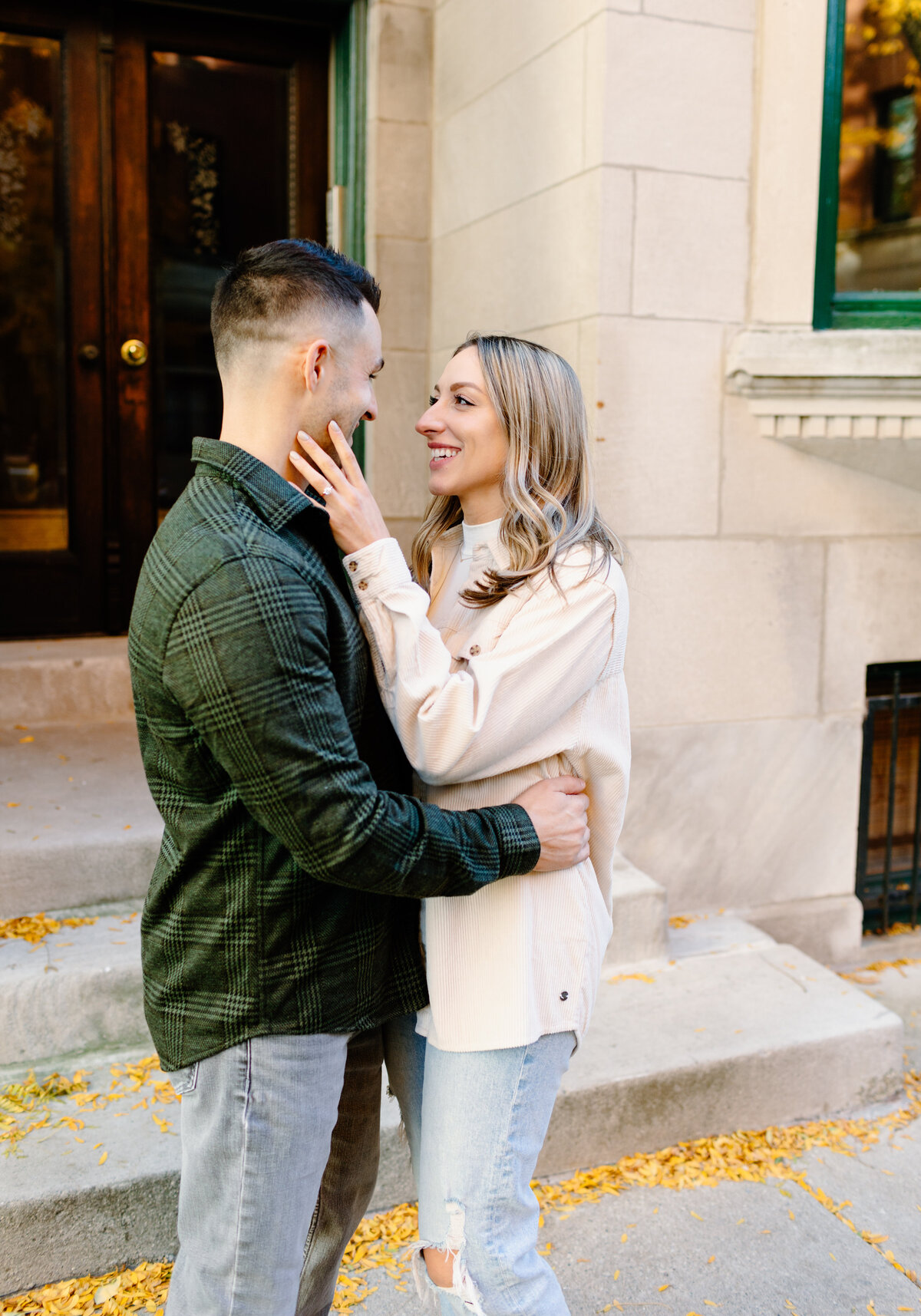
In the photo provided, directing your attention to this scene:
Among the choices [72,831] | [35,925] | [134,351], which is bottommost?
[35,925]

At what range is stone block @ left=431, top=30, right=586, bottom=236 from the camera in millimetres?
3928

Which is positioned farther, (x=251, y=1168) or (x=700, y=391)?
(x=700, y=391)

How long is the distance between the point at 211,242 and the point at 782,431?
2.89 metres

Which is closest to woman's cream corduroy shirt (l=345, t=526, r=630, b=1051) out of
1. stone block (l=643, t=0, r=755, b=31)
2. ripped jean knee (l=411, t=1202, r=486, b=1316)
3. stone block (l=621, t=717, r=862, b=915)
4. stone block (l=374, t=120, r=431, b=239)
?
ripped jean knee (l=411, t=1202, r=486, b=1316)

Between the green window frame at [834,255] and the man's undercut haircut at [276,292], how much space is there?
2796 millimetres

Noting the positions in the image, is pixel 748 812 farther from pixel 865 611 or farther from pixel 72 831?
pixel 72 831

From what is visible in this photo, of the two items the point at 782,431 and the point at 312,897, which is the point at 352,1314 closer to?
the point at 312,897

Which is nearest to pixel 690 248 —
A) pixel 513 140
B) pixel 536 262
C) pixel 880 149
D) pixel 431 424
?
pixel 536 262

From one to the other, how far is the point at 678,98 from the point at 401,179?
149 centimetres

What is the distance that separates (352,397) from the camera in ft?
6.00

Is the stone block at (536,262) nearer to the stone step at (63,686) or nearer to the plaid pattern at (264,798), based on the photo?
the stone step at (63,686)

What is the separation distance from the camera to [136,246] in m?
5.17

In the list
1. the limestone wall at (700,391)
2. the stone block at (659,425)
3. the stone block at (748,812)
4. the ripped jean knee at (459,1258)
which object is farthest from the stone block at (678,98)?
the ripped jean knee at (459,1258)

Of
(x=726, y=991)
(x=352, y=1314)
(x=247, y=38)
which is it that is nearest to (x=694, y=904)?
(x=726, y=991)
